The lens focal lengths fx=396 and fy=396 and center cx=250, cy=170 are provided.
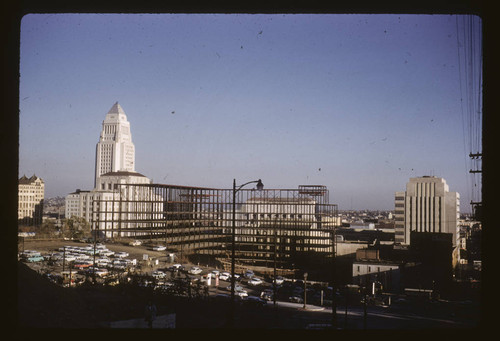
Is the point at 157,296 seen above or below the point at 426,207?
below

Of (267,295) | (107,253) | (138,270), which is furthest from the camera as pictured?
(107,253)

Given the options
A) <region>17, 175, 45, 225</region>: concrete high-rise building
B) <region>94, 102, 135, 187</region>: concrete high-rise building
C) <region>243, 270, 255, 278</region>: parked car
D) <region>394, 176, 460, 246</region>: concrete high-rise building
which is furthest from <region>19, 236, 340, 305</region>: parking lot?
<region>94, 102, 135, 187</region>: concrete high-rise building

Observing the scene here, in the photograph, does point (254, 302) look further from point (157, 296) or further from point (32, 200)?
point (32, 200)

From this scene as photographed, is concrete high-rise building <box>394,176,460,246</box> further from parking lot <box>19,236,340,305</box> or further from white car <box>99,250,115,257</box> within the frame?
white car <box>99,250,115,257</box>

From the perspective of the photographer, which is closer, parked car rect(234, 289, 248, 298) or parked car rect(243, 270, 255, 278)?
parked car rect(234, 289, 248, 298)

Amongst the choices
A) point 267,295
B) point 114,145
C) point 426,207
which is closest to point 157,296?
point 267,295

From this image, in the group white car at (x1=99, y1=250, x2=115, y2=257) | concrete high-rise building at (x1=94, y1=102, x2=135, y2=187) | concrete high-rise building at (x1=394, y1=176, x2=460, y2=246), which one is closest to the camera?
white car at (x1=99, y1=250, x2=115, y2=257)

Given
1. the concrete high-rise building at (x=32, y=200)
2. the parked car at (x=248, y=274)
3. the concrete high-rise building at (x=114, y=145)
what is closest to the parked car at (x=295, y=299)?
the parked car at (x=248, y=274)
